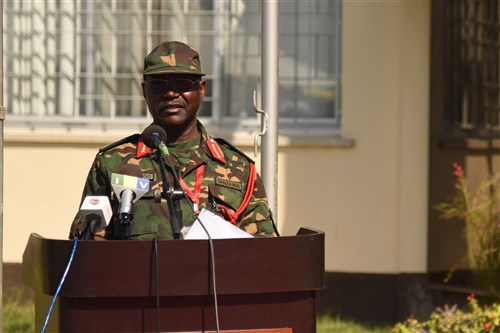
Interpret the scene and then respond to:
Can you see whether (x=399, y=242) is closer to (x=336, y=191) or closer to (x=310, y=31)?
(x=336, y=191)

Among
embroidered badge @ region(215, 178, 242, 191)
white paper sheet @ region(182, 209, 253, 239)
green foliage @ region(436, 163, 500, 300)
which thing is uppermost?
embroidered badge @ region(215, 178, 242, 191)

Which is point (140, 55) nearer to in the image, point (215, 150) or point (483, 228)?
point (483, 228)

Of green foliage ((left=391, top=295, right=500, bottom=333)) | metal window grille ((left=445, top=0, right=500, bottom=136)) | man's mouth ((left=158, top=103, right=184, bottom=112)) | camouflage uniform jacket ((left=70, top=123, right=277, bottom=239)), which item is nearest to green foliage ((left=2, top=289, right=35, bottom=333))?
green foliage ((left=391, top=295, right=500, bottom=333))

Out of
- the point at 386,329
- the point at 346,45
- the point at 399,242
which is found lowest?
the point at 386,329

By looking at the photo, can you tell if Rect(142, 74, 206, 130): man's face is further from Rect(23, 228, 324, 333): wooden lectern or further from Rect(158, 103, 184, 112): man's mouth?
Rect(23, 228, 324, 333): wooden lectern

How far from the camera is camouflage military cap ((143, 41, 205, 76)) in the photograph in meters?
4.51

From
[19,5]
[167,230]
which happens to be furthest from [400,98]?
[167,230]

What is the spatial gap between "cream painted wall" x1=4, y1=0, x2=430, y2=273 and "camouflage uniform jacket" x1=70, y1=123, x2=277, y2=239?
4.00 m

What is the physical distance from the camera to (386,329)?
28.2 feet

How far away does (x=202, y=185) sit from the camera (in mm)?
4547

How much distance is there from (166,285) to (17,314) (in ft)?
16.6

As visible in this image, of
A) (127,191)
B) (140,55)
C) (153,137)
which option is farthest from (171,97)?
(140,55)

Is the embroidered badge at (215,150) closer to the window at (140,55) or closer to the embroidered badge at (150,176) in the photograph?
the embroidered badge at (150,176)

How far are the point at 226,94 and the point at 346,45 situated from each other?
1.00 meters
